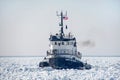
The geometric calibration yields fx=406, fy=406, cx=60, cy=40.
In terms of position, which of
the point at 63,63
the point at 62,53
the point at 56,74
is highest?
the point at 62,53

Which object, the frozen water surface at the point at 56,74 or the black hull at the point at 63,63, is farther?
the black hull at the point at 63,63

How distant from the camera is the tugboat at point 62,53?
2219cm

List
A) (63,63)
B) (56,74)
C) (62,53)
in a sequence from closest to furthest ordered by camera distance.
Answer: (56,74) < (63,63) < (62,53)

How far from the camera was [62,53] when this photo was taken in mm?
22984

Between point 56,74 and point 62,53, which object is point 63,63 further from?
point 56,74

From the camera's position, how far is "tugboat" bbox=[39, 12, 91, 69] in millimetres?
22188

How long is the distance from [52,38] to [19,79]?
25.8ft

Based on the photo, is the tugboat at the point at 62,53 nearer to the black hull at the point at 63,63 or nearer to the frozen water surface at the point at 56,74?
the black hull at the point at 63,63

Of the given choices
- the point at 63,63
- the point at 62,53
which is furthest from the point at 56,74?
the point at 62,53

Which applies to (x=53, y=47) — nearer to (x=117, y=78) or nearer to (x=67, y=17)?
(x=67, y=17)

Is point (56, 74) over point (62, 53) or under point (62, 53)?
under

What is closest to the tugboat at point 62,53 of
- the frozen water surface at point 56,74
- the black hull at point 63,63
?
the black hull at point 63,63

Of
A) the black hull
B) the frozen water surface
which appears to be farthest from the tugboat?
the frozen water surface

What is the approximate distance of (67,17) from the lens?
798 inches
